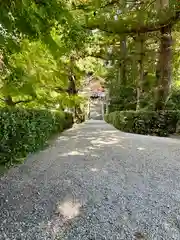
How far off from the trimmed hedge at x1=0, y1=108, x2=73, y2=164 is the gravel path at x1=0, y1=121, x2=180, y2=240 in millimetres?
350

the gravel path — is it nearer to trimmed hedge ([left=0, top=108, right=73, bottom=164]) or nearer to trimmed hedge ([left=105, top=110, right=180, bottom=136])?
trimmed hedge ([left=0, top=108, right=73, bottom=164])

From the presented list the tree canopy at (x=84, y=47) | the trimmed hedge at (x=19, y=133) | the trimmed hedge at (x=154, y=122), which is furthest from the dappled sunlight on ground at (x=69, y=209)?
the trimmed hedge at (x=154, y=122)

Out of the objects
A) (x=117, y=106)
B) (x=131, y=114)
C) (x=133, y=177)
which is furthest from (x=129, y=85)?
(x=133, y=177)

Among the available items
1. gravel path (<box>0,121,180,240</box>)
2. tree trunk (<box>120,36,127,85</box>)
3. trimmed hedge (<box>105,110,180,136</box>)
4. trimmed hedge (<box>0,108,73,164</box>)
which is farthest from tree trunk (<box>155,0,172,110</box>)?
gravel path (<box>0,121,180,240</box>)

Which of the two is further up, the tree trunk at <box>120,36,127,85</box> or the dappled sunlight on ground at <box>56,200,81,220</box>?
the tree trunk at <box>120,36,127,85</box>

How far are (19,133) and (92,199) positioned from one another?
110 inches

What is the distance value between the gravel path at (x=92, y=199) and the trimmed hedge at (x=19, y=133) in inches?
13.8

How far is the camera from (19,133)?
229 inches

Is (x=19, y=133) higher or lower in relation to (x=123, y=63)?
lower

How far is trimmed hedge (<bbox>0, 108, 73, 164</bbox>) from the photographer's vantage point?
498 centimetres

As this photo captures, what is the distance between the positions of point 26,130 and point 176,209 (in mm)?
3868

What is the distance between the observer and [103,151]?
682 cm

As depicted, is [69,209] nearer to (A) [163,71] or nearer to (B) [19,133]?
(B) [19,133]

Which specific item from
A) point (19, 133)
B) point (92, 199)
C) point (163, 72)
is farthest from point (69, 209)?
point (163, 72)
